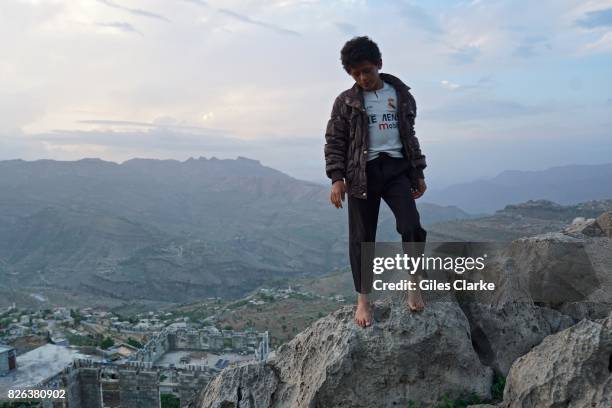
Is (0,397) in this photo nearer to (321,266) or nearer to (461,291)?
(461,291)

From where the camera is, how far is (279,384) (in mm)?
5594

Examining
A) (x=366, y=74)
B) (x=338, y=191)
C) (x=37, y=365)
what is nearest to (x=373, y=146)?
(x=338, y=191)

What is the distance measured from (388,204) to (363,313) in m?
1.12

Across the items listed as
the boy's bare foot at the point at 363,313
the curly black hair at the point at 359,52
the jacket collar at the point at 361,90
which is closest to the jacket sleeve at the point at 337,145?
the jacket collar at the point at 361,90

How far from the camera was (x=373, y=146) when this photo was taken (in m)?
5.07

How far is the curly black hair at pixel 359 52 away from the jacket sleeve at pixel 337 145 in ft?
1.26

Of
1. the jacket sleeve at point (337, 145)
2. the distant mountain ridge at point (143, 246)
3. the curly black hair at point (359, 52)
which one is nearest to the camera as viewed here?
the curly black hair at point (359, 52)

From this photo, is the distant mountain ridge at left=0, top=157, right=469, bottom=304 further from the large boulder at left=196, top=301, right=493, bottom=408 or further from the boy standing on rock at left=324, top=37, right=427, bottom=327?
the boy standing on rock at left=324, top=37, right=427, bottom=327

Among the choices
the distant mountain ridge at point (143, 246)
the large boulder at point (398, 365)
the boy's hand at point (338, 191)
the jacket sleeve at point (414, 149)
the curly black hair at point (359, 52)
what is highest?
the curly black hair at point (359, 52)

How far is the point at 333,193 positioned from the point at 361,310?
122cm

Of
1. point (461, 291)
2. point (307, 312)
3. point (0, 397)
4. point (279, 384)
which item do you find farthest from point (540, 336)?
point (307, 312)

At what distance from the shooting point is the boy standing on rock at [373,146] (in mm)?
5016

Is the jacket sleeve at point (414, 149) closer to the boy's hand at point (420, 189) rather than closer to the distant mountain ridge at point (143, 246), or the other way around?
the boy's hand at point (420, 189)

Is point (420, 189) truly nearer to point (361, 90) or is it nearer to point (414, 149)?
point (414, 149)
